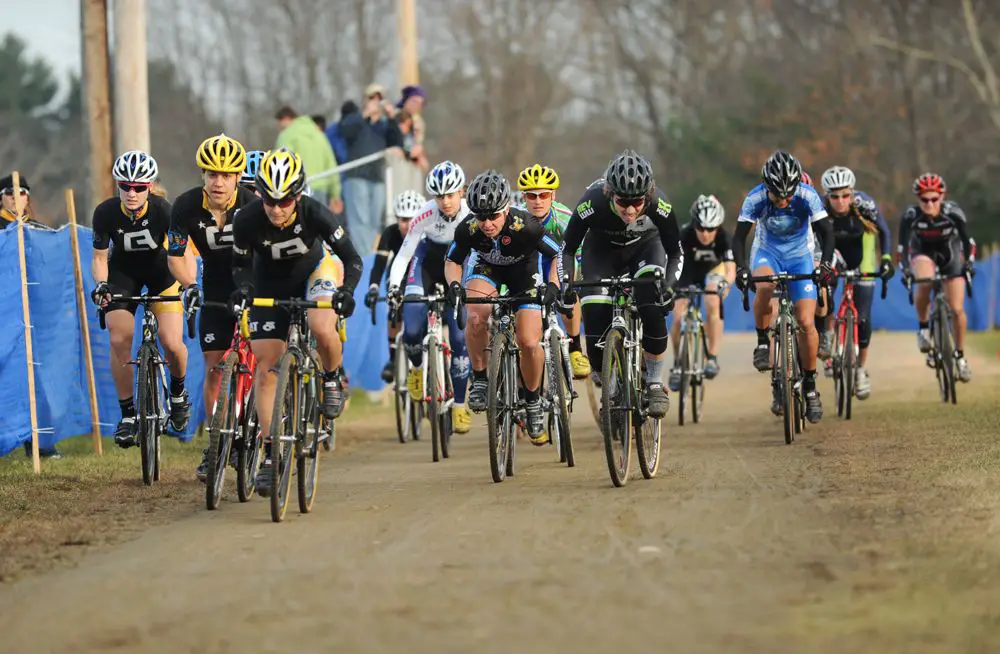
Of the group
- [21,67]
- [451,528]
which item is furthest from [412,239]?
[21,67]

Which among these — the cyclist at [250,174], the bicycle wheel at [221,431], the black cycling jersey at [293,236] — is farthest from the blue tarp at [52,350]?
the black cycling jersey at [293,236]

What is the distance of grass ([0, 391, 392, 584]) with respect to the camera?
29.6 feet

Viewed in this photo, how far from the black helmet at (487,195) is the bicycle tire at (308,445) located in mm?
2005

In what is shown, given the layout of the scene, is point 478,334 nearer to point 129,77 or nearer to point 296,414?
point 296,414

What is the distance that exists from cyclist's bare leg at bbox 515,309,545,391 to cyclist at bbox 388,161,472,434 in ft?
4.95

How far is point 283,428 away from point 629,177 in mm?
3011

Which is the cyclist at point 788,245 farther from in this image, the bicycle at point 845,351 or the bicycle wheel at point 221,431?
the bicycle wheel at point 221,431

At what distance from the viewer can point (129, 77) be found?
16.2m

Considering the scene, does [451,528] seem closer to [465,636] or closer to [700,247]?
[465,636]

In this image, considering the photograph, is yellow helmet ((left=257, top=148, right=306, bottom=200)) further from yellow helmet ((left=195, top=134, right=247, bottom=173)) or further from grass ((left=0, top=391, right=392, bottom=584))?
grass ((left=0, top=391, right=392, bottom=584))

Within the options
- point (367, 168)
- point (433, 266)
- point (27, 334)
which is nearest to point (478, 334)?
point (433, 266)

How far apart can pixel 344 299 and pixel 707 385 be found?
46.4 ft

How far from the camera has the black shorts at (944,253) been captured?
18.3m

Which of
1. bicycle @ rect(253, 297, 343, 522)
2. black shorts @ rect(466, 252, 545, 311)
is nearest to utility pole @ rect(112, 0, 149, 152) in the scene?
black shorts @ rect(466, 252, 545, 311)
